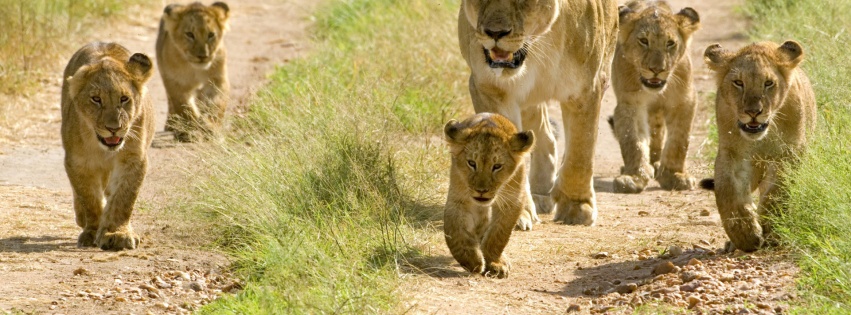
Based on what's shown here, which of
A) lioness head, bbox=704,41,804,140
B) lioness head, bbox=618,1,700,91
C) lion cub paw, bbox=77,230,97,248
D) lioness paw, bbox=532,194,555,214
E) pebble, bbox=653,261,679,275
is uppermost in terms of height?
lioness head, bbox=704,41,804,140

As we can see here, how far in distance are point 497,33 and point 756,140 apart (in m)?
1.41

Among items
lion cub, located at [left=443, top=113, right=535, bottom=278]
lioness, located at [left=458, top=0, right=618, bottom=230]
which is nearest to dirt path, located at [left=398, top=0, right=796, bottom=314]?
lion cub, located at [left=443, top=113, right=535, bottom=278]

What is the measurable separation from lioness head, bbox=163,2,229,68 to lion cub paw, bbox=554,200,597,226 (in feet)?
12.1

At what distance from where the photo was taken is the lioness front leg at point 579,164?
737cm

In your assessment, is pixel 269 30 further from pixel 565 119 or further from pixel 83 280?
pixel 83 280

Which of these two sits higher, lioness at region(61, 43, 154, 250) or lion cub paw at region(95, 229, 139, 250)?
lioness at region(61, 43, 154, 250)

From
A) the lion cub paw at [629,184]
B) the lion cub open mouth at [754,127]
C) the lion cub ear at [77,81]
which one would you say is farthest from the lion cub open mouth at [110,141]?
the lion cub paw at [629,184]

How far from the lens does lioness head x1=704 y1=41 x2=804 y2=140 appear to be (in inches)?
231

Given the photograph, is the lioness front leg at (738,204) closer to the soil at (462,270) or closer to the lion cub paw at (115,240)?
the soil at (462,270)

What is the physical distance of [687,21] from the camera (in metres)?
8.65

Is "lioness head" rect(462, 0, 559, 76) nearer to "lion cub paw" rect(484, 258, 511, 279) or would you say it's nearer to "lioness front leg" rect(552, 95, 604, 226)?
"lioness front leg" rect(552, 95, 604, 226)

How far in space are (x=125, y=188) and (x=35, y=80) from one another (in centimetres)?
519

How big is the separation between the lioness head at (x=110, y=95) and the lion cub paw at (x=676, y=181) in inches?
143

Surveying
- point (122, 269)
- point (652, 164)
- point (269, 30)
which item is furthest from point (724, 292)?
point (269, 30)
